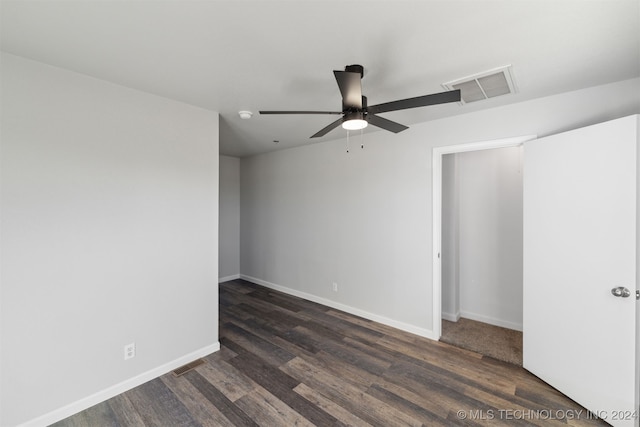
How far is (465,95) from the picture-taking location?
244 cm

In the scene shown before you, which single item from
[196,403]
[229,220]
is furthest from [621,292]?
[229,220]

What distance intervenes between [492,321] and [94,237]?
4510 millimetres

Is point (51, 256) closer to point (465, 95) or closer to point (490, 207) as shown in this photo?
point (465, 95)

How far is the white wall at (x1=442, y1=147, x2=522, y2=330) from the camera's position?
3.48m

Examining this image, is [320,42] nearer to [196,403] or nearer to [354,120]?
[354,120]

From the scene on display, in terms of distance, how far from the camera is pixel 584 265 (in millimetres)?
2100

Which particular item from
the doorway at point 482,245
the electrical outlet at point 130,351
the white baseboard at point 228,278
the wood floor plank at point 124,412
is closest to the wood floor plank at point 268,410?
the wood floor plank at point 124,412

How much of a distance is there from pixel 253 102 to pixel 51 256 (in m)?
2.01

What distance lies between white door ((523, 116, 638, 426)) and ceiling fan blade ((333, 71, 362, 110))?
1838mm

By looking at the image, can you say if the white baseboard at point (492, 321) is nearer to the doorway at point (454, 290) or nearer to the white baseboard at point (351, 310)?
the doorway at point (454, 290)

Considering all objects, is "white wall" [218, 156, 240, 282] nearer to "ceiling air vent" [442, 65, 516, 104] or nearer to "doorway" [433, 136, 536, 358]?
"doorway" [433, 136, 536, 358]

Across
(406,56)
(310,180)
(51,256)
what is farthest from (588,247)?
(51,256)

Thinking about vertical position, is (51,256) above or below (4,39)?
below

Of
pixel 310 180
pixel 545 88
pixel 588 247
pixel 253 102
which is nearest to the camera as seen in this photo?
pixel 588 247
